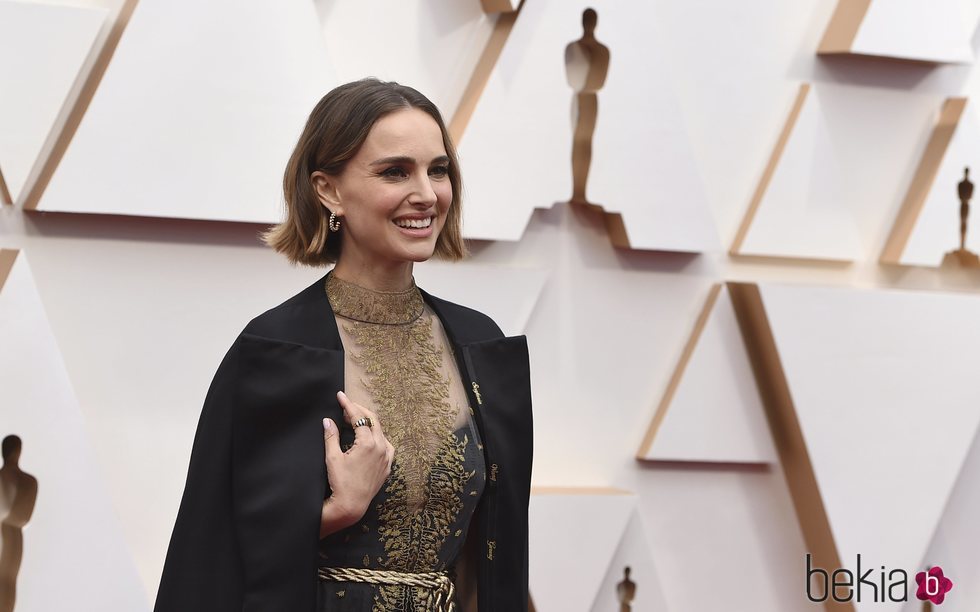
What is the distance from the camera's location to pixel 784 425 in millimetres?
2334

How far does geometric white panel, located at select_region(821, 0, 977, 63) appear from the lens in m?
2.31

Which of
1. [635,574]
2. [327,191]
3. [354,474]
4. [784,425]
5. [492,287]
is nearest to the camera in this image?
[354,474]

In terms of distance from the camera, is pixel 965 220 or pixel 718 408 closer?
pixel 718 408

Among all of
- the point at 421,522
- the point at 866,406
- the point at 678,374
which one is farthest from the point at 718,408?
the point at 421,522

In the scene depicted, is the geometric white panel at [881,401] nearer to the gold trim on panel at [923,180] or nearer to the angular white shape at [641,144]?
the gold trim on panel at [923,180]

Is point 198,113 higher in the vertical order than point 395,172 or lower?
higher

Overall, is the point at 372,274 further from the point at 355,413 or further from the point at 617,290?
the point at 617,290

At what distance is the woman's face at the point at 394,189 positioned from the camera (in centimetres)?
132

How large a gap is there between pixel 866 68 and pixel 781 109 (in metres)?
0.21

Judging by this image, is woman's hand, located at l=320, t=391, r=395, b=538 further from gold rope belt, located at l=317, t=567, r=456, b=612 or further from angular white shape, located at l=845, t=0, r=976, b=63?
angular white shape, located at l=845, t=0, r=976, b=63

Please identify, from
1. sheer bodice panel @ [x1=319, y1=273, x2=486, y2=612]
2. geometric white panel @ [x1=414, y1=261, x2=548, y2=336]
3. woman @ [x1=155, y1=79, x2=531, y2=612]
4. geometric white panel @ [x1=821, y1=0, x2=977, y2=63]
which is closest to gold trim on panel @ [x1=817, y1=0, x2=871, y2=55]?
geometric white panel @ [x1=821, y1=0, x2=977, y2=63]

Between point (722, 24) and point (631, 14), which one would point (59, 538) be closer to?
point (631, 14)

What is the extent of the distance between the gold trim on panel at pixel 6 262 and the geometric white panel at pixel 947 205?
166cm

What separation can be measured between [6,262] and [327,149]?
0.77 meters
